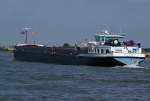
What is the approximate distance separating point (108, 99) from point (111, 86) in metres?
11.7

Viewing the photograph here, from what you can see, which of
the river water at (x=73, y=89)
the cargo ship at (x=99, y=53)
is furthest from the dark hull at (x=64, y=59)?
the river water at (x=73, y=89)

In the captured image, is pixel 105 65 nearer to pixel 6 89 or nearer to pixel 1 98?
pixel 6 89

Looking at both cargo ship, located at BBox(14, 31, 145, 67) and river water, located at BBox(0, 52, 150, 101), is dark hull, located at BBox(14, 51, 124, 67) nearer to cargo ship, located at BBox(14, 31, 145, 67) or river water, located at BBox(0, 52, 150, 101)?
cargo ship, located at BBox(14, 31, 145, 67)

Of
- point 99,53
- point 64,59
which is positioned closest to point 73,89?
point 99,53

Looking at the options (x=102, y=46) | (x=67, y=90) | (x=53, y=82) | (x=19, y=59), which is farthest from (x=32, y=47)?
(x=67, y=90)

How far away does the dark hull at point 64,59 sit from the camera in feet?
327

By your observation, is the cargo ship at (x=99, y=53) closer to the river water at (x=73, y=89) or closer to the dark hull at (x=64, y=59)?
the dark hull at (x=64, y=59)

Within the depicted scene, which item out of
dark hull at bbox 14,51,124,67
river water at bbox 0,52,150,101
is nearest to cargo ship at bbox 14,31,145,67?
dark hull at bbox 14,51,124,67

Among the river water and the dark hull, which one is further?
the dark hull

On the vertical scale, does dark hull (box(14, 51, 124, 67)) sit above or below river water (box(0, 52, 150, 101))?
above

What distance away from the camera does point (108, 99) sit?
48969mm

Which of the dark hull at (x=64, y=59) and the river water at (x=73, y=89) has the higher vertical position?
the dark hull at (x=64, y=59)

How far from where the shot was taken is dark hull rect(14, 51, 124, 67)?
9956 cm

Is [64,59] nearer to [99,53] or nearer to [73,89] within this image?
[99,53]
